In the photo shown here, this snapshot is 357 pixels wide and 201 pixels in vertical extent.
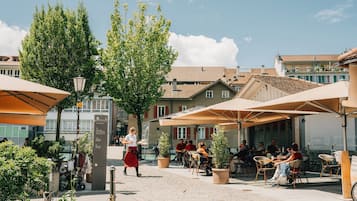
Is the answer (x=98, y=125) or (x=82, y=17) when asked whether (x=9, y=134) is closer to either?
(x=82, y=17)

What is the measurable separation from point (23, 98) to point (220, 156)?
622 cm

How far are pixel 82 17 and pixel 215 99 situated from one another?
85.0 ft

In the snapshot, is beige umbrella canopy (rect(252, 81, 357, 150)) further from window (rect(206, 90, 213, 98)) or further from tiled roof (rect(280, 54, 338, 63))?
tiled roof (rect(280, 54, 338, 63))

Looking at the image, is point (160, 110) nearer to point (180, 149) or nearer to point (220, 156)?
point (180, 149)

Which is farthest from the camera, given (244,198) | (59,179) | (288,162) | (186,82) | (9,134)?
(186,82)

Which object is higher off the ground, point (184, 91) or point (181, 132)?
point (184, 91)

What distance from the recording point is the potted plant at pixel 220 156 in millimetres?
11430

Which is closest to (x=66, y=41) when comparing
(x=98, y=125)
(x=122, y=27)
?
(x=122, y=27)

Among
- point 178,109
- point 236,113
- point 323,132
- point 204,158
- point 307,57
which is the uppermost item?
point 307,57

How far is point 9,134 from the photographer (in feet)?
156

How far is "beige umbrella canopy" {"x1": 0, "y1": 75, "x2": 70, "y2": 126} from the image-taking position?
22.1ft

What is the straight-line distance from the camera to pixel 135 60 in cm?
2639

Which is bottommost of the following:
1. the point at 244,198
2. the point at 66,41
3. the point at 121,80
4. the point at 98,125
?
the point at 244,198

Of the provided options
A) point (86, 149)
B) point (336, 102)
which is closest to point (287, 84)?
point (336, 102)
